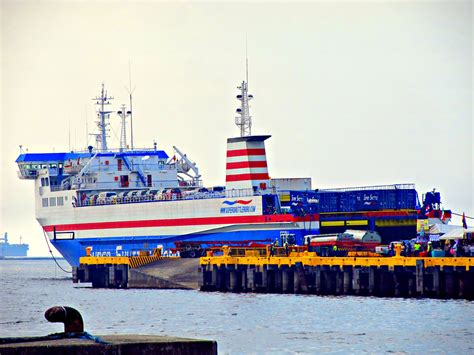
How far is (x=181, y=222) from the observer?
104688mm

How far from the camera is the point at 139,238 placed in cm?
10844

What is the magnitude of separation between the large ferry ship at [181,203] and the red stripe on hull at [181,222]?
0.24 ft

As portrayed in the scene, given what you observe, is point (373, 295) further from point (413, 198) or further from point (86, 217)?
point (86, 217)

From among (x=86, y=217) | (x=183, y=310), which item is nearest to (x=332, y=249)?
(x=183, y=310)

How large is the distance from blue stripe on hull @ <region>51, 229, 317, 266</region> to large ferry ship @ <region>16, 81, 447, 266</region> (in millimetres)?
79

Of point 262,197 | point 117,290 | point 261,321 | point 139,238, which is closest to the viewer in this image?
point 261,321

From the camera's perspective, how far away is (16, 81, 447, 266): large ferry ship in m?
97.8

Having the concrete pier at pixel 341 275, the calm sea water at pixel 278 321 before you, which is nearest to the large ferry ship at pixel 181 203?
the concrete pier at pixel 341 275

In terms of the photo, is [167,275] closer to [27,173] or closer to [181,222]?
A: [181,222]

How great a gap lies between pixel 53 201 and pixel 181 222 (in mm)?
16487

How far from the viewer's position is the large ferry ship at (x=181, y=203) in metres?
97.8

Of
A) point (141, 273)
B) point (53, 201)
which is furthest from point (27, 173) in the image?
point (141, 273)

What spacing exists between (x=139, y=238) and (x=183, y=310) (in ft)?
139

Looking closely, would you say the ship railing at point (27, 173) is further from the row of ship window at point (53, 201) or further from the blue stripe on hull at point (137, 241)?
the blue stripe on hull at point (137, 241)
